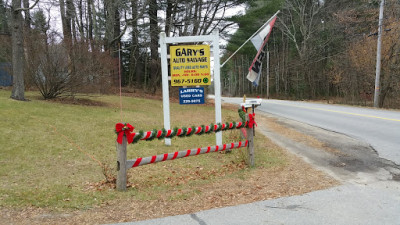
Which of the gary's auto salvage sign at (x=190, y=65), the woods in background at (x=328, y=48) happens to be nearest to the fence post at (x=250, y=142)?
the gary's auto salvage sign at (x=190, y=65)

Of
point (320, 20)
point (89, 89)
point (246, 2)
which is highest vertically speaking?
point (320, 20)

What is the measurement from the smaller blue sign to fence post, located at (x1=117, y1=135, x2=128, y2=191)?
363 centimetres

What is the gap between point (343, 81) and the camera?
102 feet

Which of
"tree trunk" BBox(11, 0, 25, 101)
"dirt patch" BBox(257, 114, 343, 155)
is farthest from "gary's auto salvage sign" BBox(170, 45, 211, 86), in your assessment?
"tree trunk" BBox(11, 0, 25, 101)

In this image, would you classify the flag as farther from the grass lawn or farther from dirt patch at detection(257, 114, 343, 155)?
dirt patch at detection(257, 114, 343, 155)

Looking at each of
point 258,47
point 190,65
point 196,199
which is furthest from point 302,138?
point 196,199

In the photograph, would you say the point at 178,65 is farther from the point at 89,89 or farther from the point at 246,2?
the point at 246,2

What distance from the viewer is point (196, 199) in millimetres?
4520

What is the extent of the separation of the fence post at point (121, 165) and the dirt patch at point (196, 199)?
0.43m

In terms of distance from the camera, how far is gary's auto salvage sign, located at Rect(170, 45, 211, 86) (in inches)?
318

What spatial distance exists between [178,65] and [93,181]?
3868 mm

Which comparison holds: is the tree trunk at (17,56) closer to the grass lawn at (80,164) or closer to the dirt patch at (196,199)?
the grass lawn at (80,164)

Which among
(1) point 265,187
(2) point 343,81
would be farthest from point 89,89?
(2) point 343,81

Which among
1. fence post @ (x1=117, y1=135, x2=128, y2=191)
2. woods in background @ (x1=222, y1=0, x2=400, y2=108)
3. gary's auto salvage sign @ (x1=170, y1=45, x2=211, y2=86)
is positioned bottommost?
fence post @ (x1=117, y1=135, x2=128, y2=191)
